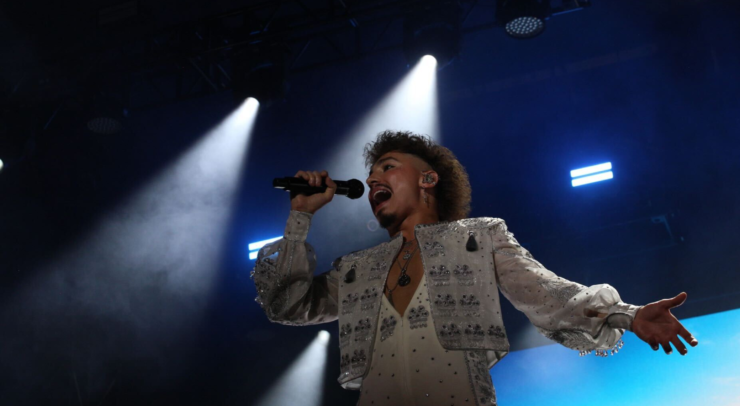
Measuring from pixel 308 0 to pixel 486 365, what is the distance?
Result: 194 inches

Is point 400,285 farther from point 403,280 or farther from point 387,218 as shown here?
point 387,218

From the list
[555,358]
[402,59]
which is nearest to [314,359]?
[555,358]

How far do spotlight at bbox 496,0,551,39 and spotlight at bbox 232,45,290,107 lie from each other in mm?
1974

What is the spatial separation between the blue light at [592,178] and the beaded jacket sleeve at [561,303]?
3840 mm

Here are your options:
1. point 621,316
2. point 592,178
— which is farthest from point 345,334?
point 592,178

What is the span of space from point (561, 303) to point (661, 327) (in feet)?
1.00

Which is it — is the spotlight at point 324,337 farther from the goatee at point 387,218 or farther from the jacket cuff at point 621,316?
the jacket cuff at point 621,316

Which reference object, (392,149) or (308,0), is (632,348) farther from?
(308,0)

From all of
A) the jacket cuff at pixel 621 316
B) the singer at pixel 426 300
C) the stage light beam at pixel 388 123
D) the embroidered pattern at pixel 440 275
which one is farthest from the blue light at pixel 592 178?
the jacket cuff at pixel 621 316

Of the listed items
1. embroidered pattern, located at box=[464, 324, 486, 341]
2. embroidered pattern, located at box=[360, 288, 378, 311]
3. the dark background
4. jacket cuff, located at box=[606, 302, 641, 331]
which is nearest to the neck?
embroidered pattern, located at box=[360, 288, 378, 311]

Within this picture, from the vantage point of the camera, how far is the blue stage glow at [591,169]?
216 inches

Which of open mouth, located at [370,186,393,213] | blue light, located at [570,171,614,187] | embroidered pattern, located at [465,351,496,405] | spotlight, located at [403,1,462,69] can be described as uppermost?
spotlight, located at [403,1,462,69]

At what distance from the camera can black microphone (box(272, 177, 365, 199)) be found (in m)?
2.04

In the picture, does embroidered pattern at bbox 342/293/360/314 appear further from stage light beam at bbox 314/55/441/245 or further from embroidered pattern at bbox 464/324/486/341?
stage light beam at bbox 314/55/441/245
